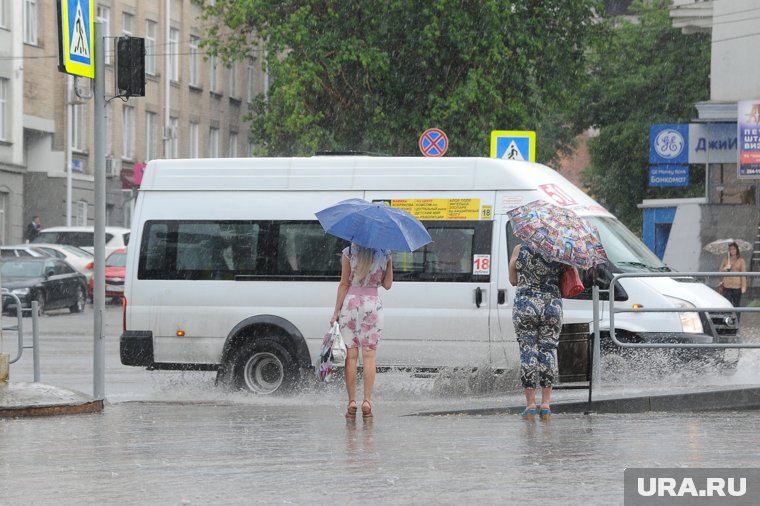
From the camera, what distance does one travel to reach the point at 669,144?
130 feet

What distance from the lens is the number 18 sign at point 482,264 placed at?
14.5 meters

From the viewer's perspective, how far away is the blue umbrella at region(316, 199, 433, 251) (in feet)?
39.6

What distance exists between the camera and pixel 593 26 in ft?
131

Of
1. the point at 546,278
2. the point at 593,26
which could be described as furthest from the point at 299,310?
the point at 593,26

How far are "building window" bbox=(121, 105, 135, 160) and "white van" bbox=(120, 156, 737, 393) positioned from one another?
41.8 m

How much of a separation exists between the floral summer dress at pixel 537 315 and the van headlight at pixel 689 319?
247 cm

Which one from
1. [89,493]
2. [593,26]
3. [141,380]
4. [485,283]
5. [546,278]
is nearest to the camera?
[89,493]

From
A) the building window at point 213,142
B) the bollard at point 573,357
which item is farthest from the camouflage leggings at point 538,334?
the building window at point 213,142

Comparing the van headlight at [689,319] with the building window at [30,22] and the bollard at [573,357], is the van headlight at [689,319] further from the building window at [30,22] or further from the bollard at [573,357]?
the building window at [30,22]

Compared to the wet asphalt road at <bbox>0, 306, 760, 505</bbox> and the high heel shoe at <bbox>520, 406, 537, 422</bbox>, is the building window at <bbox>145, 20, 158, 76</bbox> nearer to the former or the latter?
the wet asphalt road at <bbox>0, 306, 760, 505</bbox>

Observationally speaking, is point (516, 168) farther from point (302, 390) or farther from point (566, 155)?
point (566, 155)

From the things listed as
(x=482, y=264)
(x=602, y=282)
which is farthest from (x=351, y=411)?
(x=602, y=282)

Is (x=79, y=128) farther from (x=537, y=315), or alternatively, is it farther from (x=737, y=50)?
(x=537, y=315)

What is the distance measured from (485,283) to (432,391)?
1.16m
